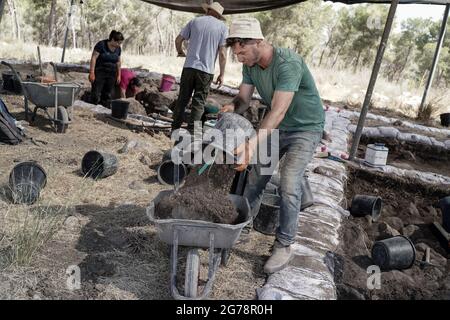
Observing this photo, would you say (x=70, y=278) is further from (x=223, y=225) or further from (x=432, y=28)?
(x=432, y=28)

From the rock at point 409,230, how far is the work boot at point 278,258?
84.0 inches

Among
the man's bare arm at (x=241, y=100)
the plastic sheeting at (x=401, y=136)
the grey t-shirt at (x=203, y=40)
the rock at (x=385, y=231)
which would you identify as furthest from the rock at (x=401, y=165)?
the man's bare arm at (x=241, y=100)

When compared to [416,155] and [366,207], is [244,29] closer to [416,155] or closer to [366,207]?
[366,207]

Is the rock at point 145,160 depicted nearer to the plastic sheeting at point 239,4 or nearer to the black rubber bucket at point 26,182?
the black rubber bucket at point 26,182

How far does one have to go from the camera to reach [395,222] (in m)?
4.76

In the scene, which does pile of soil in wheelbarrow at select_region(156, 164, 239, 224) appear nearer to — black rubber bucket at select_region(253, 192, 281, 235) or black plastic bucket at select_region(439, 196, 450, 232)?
black rubber bucket at select_region(253, 192, 281, 235)

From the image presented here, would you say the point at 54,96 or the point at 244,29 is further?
the point at 54,96

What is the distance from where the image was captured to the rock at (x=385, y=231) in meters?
4.25

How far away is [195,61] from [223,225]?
12.2 feet

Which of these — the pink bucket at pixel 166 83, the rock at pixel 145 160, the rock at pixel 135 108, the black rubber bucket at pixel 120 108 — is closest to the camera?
the rock at pixel 145 160

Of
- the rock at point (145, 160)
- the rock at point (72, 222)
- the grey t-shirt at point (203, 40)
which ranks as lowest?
the rock at point (72, 222)

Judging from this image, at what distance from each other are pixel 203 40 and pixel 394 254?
3.68m

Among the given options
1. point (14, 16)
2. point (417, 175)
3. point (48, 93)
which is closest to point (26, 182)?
point (48, 93)
